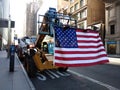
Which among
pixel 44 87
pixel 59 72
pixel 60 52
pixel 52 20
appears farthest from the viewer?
pixel 59 72

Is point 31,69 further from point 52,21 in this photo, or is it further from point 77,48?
point 77,48

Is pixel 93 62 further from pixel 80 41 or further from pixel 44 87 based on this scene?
pixel 44 87

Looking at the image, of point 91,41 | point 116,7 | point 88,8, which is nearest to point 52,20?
point 91,41

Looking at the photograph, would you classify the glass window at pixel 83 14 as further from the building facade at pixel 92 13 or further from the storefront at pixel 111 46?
the storefront at pixel 111 46

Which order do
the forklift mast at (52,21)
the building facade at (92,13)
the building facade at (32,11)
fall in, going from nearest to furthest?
the forklift mast at (52,21) < the building facade at (92,13) < the building facade at (32,11)

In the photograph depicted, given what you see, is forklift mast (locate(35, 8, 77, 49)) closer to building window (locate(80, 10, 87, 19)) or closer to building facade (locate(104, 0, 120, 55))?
building facade (locate(104, 0, 120, 55))

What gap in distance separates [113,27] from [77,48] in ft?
174

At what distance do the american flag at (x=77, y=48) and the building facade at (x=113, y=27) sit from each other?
4882 centimetres

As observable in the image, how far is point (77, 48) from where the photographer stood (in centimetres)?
841

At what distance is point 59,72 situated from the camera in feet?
52.3

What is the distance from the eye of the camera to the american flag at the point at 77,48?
8008 millimetres

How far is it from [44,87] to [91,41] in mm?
3647

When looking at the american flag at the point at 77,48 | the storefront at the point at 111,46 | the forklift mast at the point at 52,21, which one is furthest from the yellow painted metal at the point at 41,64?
the storefront at the point at 111,46

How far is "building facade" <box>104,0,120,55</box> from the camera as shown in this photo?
57531 mm
